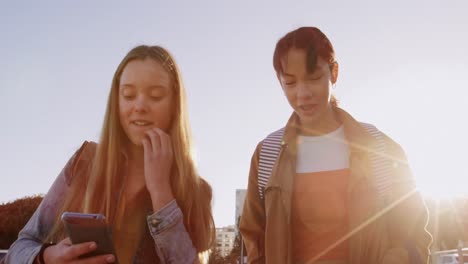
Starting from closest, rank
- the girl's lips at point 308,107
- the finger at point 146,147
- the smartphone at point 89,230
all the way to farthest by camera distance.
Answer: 1. the smartphone at point 89,230
2. the finger at point 146,147
3. the girl's lips at point 308,107

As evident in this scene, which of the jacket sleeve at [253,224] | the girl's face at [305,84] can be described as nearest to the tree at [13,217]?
the jacket sleeve at [253,224]

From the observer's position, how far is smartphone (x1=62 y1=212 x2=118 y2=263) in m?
1.91

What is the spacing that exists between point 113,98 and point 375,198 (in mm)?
1672

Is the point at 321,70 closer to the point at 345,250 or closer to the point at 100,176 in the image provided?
the point at 345,250

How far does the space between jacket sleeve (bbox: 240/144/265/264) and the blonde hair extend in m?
1.03

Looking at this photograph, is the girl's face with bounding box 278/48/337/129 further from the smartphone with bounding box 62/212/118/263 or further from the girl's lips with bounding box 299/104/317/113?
the smartphone with bounding box 62/212/118/263

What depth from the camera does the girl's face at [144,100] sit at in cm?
258

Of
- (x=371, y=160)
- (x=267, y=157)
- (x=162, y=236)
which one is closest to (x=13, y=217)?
(x=267, y=157)

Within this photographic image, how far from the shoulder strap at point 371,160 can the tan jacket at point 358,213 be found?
35 millimetres

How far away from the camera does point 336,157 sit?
355cm

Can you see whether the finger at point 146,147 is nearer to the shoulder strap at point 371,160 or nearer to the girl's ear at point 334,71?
the shoulder strap at point 371,160

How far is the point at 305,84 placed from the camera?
11.2ft

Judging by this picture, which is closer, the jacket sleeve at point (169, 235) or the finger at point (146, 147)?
the jacket sleeve at point (169, 235)

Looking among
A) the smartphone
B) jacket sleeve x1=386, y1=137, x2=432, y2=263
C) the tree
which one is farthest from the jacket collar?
the tree
